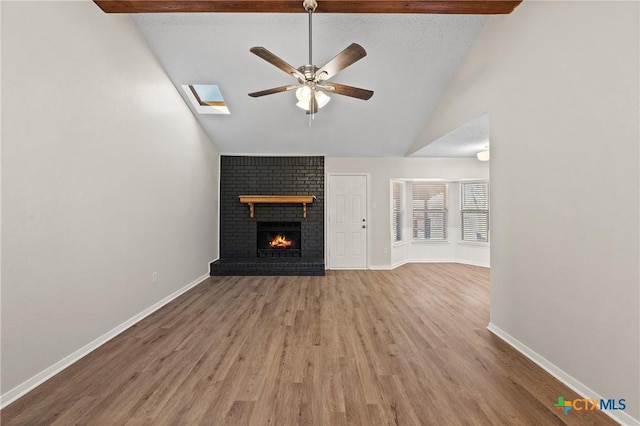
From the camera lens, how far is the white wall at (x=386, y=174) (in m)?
5.86

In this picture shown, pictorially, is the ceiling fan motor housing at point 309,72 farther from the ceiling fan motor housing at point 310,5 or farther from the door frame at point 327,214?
the door frame at point 327,214

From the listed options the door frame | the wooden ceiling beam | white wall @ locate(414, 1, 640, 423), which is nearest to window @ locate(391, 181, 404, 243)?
the door frame

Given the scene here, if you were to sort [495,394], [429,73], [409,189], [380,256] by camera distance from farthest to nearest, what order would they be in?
[409,189] < [380,256] < [429,73] < [495,394]

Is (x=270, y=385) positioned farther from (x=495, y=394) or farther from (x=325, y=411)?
(x=495, y=394)

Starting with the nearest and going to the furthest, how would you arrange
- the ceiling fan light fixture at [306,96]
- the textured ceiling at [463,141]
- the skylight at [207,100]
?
the ceiling fan light fixture at [306,96] → the textured ceiling at [463,141] → the skylight at [207,100]

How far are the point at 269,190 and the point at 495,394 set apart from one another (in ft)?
16.3

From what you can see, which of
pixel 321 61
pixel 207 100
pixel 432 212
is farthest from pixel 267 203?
pixel 432 212

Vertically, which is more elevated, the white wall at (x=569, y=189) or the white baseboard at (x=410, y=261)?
the white wall at (x=569, y=189)

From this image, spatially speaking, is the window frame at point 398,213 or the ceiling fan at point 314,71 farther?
the window frame at point 398,213

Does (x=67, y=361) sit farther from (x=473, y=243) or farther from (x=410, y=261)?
(x=473, y=243)

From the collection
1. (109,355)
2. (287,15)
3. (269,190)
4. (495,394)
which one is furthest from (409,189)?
(109,355)

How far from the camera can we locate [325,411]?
1691 millimetres

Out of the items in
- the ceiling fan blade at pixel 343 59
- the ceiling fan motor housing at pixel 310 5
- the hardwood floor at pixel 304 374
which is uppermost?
the ceiling fan motor housing at pixel 310 5

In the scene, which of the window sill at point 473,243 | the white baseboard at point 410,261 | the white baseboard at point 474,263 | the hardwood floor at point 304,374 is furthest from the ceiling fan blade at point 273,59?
the white baseboard at point 474,263
